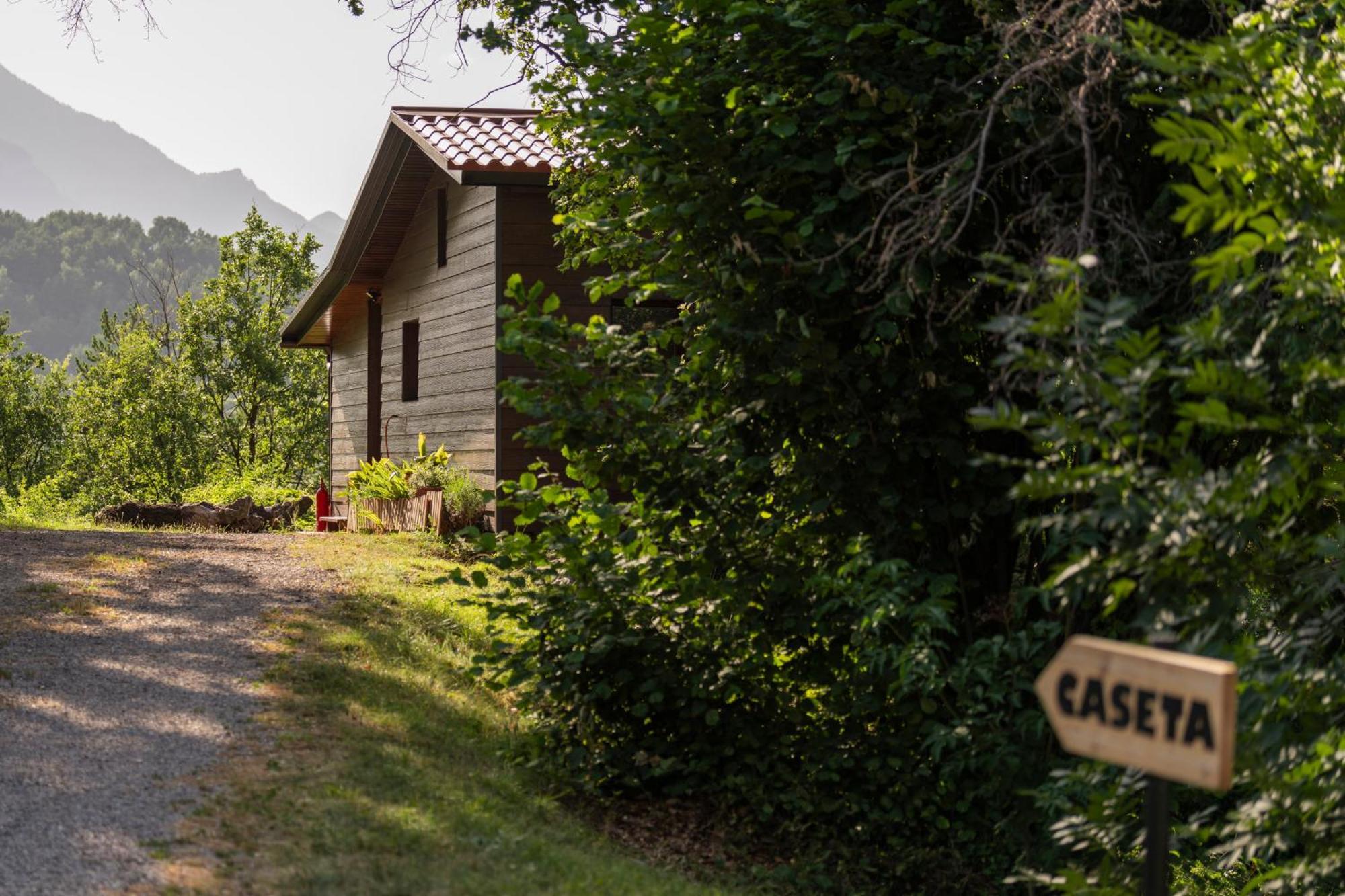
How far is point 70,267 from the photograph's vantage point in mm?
121125

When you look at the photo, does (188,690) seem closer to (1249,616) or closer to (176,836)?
(176,836)

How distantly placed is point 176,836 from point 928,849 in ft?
11.7

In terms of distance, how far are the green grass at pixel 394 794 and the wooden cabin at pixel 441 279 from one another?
4.34 meters

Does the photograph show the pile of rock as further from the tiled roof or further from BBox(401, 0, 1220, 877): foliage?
BBox(401, 0, 1220, 877): foliage

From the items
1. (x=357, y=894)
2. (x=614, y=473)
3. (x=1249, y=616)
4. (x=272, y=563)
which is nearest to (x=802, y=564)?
(x=614, y=473)

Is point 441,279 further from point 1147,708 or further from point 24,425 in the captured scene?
point 24,425

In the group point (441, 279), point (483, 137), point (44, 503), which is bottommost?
point (44, 503)

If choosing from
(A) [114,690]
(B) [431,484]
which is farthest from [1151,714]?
(B) [431,484]

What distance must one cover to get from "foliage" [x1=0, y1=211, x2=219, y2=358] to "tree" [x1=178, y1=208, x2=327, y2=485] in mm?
85483

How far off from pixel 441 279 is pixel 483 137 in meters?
2.37

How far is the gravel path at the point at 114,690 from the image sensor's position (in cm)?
476

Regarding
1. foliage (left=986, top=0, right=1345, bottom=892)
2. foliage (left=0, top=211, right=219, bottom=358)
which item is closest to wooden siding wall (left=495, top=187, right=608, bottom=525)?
foliage (left=986, top=0, right=1345, bottom=892)

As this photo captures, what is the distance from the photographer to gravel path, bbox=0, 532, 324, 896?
4.76 metres

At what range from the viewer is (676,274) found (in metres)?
6.30
